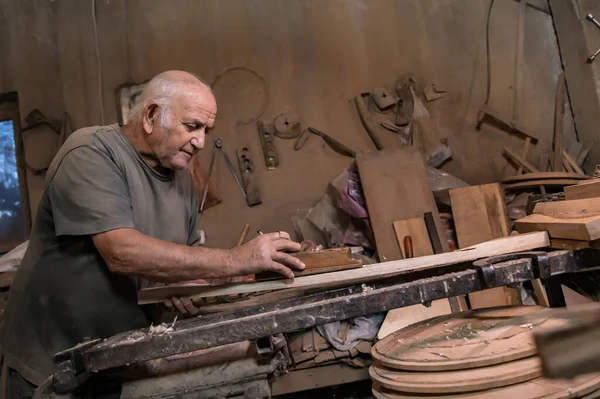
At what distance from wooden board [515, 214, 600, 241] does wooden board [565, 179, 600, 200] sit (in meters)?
0.11

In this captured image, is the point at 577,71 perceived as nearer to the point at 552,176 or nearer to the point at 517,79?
the point at 517,79

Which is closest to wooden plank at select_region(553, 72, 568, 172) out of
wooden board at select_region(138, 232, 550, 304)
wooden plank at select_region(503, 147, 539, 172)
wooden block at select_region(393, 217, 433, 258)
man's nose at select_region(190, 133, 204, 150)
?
wooden plank at select_region(503, 147, 539, 172)

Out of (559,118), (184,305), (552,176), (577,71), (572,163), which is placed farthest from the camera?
(559,118)

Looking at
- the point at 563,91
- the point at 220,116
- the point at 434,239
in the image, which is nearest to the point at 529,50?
the point at 563,91

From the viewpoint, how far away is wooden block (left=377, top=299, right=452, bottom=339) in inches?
105

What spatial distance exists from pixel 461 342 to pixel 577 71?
9.23 feet

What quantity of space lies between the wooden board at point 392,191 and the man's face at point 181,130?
4.52 feet

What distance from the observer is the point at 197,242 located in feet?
7.64

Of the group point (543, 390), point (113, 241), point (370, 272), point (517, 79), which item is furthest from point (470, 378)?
point (517, 79)

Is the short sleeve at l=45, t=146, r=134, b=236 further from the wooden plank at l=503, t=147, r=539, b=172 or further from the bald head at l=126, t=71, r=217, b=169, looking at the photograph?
the wooden plank at l=503, t=147, r=539, b=172

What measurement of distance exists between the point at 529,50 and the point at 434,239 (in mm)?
A: 1751

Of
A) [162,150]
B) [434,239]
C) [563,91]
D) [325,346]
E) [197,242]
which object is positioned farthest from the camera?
[563,91]

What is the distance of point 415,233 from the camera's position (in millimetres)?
2984

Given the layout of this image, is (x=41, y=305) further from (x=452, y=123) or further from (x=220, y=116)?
Result: (x=452, y=123)
